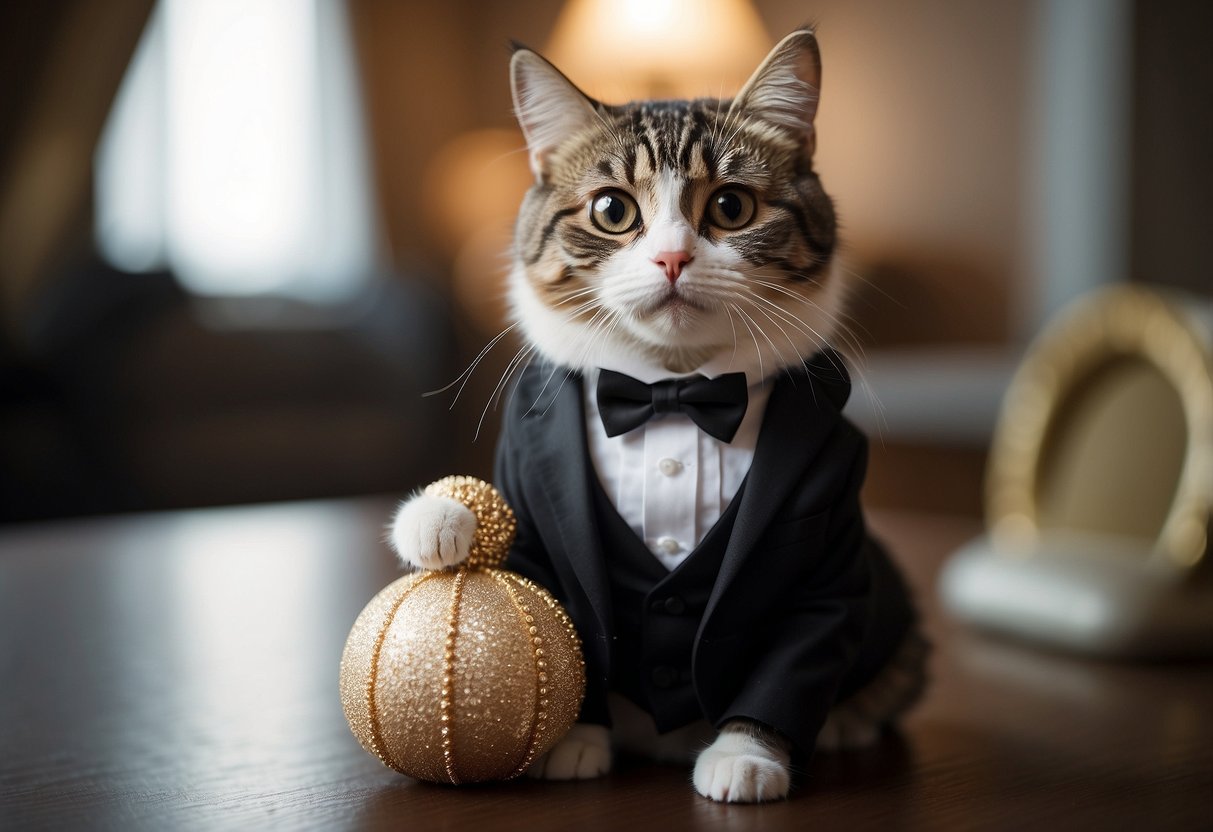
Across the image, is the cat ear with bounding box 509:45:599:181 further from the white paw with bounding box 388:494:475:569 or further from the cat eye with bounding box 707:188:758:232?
the white paw with bounding box 388:494:475:569

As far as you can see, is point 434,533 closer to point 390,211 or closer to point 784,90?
point 784,90

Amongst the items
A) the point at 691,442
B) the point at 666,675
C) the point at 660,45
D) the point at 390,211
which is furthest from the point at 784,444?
the point at 390,211

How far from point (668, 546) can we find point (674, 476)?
42mm

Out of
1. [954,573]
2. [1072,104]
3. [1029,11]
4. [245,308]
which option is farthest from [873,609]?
[245,308]

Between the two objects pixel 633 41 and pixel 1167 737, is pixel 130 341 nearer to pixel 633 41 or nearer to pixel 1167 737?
pixel 633 41

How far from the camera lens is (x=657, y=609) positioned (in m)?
0.69

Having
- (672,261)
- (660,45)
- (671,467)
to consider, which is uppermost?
(660,45)

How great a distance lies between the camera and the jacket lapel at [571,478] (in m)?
0.68

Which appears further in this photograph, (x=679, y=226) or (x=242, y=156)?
(x=242, y=156)

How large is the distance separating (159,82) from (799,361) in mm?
3697

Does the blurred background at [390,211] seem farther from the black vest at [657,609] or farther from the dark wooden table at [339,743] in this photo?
the black vest at [657,609]

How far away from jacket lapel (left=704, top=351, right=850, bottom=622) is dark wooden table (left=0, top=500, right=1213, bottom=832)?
0.49ft

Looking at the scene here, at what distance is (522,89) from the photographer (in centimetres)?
75

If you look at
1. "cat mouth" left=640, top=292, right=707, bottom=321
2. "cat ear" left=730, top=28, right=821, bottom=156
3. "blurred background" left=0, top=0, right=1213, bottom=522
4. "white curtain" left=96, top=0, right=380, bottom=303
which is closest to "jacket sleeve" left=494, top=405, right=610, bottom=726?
"cat mouth" left=640, top=292, right=707, bottom=321
